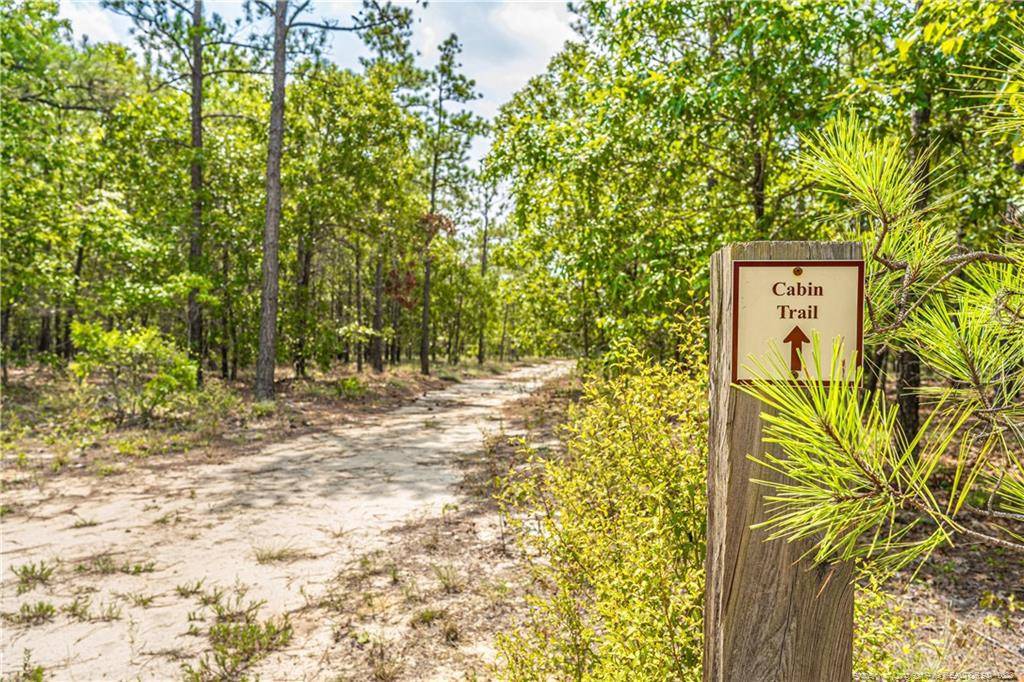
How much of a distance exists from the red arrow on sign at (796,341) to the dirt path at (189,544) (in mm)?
2886

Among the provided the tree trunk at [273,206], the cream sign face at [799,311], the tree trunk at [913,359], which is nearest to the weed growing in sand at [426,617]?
the cream sign face at [799,311]

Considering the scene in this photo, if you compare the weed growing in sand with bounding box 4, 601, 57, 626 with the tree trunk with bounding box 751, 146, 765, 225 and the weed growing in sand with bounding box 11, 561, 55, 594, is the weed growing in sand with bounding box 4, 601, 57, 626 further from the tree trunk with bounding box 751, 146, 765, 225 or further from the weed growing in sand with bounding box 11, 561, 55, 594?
the tree trunk with bounding box 751, 146, 765, 225

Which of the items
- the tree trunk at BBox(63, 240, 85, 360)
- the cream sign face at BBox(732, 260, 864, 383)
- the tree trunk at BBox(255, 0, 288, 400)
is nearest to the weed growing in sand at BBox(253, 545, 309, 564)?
the cream sign face at BBox(732, 260, 864, 383)

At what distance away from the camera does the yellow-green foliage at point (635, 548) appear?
1944 millimetres

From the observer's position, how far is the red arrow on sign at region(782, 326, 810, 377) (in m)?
1.31

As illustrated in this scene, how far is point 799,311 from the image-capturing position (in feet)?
4.32

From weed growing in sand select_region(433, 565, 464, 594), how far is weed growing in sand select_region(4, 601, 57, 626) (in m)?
2.40

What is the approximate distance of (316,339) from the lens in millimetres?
15852

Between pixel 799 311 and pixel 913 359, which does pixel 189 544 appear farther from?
pixel 913 359

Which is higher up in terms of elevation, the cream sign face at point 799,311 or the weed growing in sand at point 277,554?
the cream sign face at point 799,311

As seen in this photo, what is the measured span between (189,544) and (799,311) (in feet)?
16.6

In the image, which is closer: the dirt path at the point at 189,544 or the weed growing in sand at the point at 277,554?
the dirt path at the point at 189,544

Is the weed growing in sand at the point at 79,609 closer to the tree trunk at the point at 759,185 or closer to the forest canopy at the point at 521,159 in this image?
the forest canopy at the point at 521,159

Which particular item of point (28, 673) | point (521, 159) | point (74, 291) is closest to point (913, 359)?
point (521, 159)
